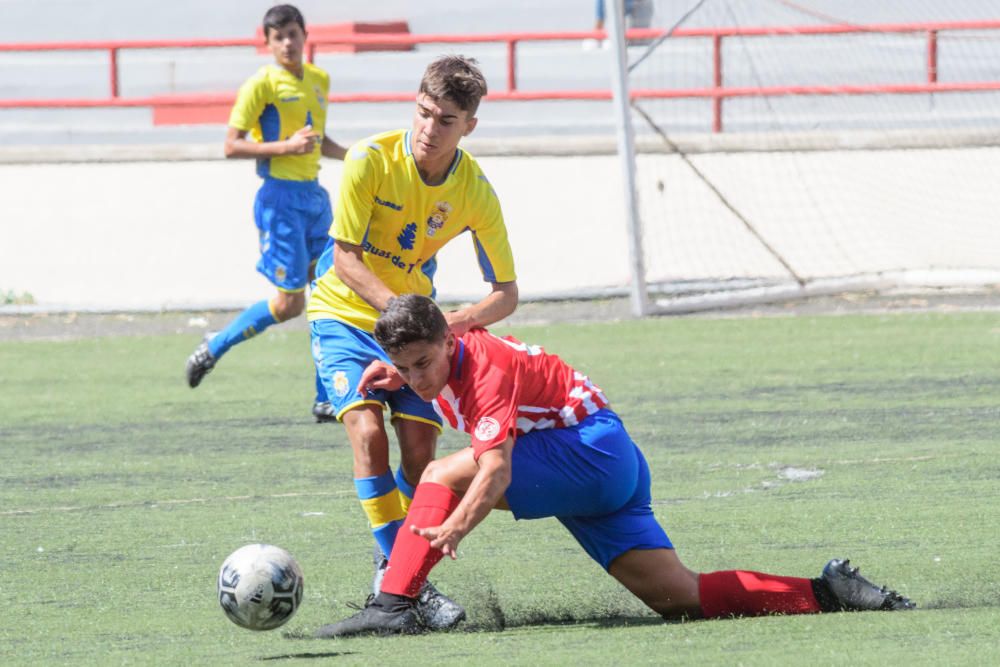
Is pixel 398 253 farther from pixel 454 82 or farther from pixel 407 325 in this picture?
pixel 407 325

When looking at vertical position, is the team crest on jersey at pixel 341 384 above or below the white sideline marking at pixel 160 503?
above

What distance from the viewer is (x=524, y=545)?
632 cm

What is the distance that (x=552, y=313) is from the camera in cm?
1412

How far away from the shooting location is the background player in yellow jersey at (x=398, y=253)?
5.48 metres

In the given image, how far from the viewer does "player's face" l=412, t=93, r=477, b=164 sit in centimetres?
539

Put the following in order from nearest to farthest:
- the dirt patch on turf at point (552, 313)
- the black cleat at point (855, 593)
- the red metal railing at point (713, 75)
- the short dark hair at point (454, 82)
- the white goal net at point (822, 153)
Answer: the black cleat at point (855, 593) → the short dark hair at point (454, 82) → the dirt patch on turf at point (552, 313) → the white goal net at point (822, 153) → the red metal railing at point (713, 75)

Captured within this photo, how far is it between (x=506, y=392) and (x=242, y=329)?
17.6ft

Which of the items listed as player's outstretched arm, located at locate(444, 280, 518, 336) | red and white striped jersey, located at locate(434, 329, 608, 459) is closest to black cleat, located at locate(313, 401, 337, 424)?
player's outstretched arm, located at locate(444, 280, 518, 336)

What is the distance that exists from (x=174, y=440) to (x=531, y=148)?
296 inches

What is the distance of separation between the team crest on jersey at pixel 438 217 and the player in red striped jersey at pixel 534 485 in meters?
0.65

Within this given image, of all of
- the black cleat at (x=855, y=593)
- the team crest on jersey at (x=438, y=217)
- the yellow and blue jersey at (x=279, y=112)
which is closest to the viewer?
the black cleat at (x=855, y=593)

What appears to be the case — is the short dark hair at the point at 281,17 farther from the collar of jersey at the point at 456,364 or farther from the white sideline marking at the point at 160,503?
the collar of jersey at the point at 456,364

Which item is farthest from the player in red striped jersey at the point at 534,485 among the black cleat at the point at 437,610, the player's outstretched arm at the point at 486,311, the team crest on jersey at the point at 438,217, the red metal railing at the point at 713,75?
the red metal railing at the point at 713,75

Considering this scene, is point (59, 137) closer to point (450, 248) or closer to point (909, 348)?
point (450, 248)
